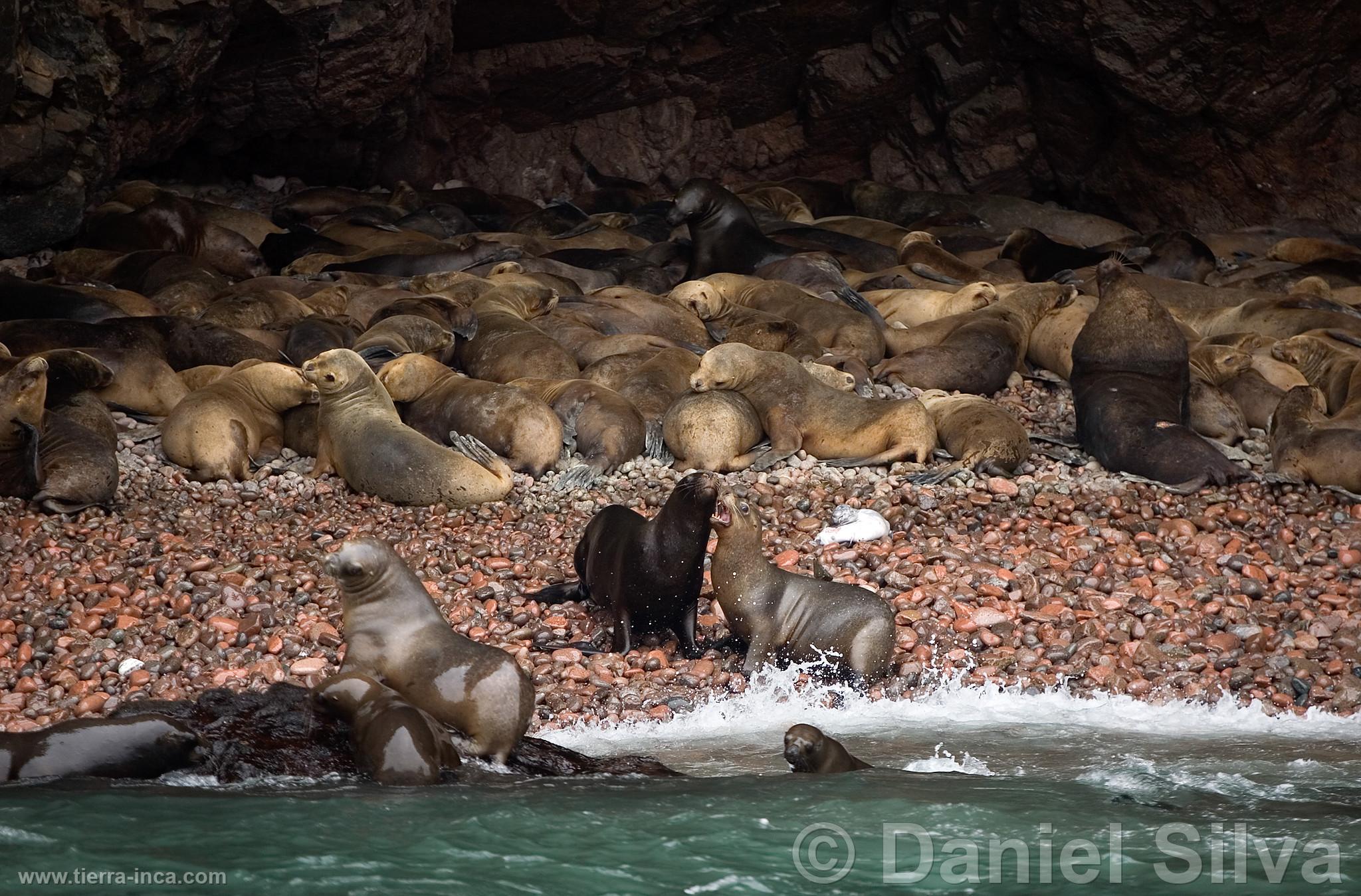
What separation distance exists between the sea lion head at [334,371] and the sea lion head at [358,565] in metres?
4.14

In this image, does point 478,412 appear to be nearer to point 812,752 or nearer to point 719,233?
point 812,752

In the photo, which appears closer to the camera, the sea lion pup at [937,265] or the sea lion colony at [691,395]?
the sea lion colony at [691,395]

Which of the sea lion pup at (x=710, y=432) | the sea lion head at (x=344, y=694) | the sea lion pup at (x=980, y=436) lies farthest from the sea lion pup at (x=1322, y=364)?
the sea lion head at (x=344, y=694)

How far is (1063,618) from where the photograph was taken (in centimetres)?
645

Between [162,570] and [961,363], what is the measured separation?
602cm

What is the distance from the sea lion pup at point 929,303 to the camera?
12.3 metres

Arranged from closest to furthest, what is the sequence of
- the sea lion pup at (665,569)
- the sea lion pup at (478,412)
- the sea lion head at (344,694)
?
the sea lion head at (344,694) → the sea lion pup at (665,569) → the sea lion pup at (478,412)

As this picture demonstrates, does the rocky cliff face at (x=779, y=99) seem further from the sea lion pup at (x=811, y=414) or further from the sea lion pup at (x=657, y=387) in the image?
the sea lion pup at (x=811, y=414)

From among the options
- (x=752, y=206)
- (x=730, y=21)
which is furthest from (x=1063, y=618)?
(x=730, y=21)

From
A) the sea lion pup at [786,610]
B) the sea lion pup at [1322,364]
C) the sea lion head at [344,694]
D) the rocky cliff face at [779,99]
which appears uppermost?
the rocky cliff face at [779,99]

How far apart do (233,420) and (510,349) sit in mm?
2237

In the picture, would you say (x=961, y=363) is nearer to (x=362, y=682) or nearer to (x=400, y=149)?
(x=362, y=682)

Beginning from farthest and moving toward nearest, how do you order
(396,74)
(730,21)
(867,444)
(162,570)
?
(730,21) < (396,74) < (867,444) < (162,570)

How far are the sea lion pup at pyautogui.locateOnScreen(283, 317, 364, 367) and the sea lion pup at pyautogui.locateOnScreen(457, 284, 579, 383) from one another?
939 mm
